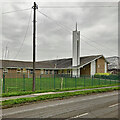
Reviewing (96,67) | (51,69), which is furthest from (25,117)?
(51,69)

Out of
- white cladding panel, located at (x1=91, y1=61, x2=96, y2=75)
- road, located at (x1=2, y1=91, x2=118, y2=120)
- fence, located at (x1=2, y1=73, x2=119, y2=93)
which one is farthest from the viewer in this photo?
white cladding panel, located at (x1=91, y1=61, x2=96, y2=75)

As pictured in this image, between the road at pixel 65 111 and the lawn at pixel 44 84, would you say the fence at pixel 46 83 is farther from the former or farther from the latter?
the road at pixel 65 111

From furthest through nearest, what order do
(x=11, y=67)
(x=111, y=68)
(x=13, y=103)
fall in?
(x=111, y=68) → (x=11, y=67) → (x=13, y=103)

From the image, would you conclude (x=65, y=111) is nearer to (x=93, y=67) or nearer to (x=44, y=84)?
(x=44, y=84)

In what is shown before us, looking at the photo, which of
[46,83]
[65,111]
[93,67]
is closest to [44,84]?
[46,83]

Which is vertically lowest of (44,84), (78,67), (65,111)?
(44,84)

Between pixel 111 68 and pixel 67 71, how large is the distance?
81.1ft

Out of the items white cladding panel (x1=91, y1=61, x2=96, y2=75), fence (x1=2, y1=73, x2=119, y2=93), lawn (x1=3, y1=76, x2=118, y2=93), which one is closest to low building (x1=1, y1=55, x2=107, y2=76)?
white cladding panel (x1=91, y1=61, x2=96, y2=75)

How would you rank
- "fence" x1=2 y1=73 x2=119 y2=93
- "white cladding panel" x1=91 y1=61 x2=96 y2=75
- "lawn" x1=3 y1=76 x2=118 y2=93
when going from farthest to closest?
"white cladding panel" x1=91 y1=61 x2=96 y2=75
"fence" x1=2 y1=73 x2=119 y2=93
"lawn" x1=3 y1=76 x2=118 y2=93

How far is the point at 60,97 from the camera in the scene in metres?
11.6

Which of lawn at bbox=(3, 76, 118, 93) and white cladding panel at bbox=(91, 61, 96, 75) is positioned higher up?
white cladding panel at bbox=(91, 61, 96, 75)

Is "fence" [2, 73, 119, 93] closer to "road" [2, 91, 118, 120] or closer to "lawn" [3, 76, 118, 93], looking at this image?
"lawn" [3, 76, 118, 93]

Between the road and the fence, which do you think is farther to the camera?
the fence

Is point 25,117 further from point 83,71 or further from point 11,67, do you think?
point 83,71
